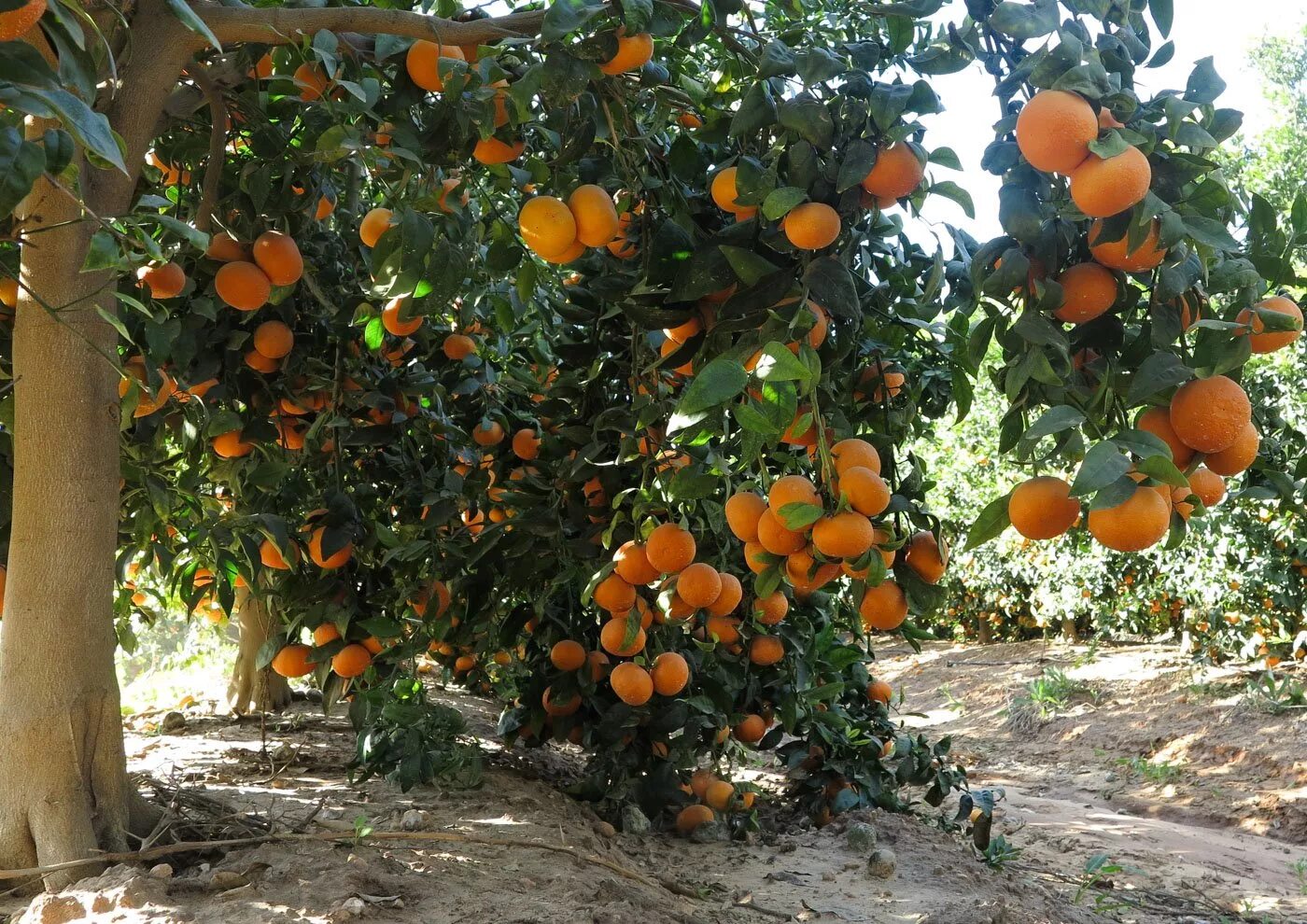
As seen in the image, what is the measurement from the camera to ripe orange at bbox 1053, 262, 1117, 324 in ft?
4.10

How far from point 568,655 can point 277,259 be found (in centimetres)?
150

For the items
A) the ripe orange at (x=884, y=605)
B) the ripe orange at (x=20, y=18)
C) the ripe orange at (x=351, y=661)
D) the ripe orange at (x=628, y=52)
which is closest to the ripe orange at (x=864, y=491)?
the ripe orange at (x=884, y=605)

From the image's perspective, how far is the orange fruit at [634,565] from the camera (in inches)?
85.7

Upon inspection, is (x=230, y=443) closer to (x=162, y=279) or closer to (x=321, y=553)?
(x=321, y=553)

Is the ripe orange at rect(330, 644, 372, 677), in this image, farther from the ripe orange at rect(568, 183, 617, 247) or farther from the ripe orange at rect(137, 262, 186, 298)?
the ripe orange at rect(568, 183, 617, 247)

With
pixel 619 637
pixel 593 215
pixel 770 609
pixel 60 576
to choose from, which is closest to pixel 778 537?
pixel 593 215

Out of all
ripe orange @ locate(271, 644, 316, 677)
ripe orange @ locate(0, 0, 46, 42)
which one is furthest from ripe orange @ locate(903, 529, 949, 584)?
ripe orange @ locate(271, 644, 316, 677)

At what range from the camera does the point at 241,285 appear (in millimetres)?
2090

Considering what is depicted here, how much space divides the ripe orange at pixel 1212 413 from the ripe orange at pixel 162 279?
70.8 inches

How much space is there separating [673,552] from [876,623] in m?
0.59

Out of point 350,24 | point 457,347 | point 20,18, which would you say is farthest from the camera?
point 457,347

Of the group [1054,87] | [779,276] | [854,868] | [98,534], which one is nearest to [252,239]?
[98,534]

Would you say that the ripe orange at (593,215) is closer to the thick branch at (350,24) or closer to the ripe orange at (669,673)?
the thick branch at (350,24)

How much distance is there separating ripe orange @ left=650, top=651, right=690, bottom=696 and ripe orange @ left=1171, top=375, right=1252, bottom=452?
1.69 m
